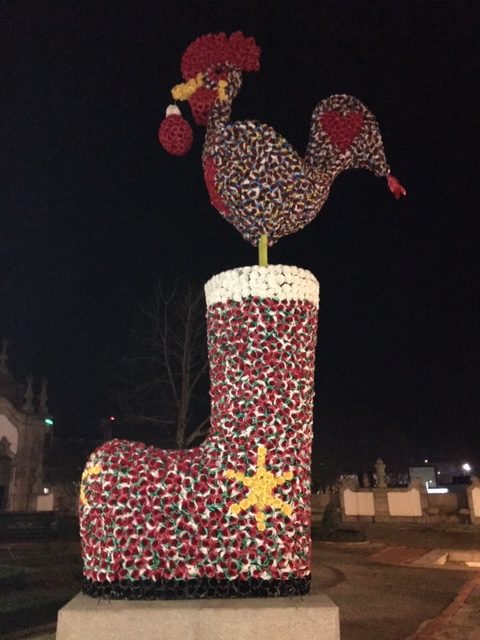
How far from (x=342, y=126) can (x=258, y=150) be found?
0.74 meters

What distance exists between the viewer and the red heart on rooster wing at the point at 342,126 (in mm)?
4066

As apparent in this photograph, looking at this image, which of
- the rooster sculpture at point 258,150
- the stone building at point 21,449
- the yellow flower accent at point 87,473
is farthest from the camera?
the stone building at point 21,449

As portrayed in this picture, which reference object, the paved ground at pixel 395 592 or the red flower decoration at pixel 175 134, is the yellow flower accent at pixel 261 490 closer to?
the paved ground at pixel 395 592

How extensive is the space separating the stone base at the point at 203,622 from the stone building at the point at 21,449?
25010mm

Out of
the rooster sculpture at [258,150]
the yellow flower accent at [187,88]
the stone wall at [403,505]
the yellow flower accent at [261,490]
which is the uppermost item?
the yellow flower accent at [187,88]

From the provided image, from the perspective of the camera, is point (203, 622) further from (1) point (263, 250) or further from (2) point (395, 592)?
(2) point (395, 592)

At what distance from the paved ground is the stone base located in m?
0.54

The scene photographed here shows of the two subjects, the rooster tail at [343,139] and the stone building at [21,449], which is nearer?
the rooster tail at [343,139]

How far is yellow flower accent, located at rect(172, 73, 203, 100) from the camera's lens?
4066mm

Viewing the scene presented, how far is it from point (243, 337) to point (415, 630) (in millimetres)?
4230

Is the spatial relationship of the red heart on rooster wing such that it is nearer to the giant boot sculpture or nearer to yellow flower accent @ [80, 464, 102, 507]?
the giant boot sculpture

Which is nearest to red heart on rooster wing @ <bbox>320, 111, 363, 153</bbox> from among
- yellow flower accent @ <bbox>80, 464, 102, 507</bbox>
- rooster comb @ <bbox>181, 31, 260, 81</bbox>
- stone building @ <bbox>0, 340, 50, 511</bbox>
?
rooster comb @ <bbox>181, 31, 260, 81</bbox>

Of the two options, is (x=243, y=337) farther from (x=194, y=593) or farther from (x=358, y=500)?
(x=358, y=500)

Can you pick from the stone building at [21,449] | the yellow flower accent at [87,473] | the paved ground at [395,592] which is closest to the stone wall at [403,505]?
the paved ground at [395,592]
